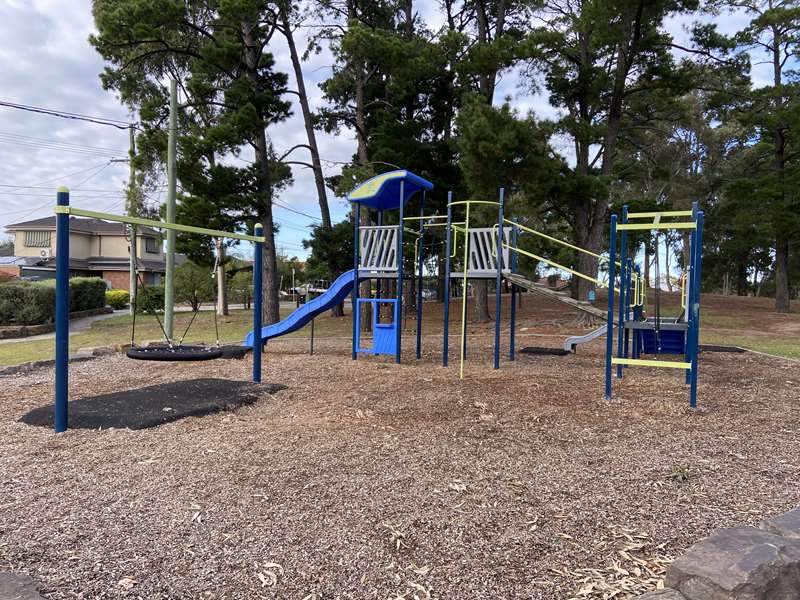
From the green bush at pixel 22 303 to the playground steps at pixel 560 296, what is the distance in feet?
47.6

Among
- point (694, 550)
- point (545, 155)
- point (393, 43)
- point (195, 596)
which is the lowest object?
point (195, 596)

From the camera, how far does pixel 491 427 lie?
5.04 metres

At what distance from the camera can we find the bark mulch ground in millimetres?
2497

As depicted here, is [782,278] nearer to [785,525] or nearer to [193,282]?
[785,525]

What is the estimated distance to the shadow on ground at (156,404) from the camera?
5082mm

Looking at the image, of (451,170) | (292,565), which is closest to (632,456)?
(292,565)

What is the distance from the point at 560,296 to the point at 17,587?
7.57 metres

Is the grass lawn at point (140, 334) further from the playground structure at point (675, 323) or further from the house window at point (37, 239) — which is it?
the house window at point (37, 239)

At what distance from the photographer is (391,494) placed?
3.40m

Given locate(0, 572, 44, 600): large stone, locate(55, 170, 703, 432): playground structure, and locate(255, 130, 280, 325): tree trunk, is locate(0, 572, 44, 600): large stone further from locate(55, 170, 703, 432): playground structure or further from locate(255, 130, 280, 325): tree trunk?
locate(255, 130, 280, 325): tree trunk

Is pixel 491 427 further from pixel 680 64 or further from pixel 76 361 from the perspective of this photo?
pixel 680 64

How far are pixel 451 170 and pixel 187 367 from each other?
37.6ft

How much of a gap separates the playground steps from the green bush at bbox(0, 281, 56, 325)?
571 inches

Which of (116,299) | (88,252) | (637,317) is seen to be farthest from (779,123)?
(88,252)
